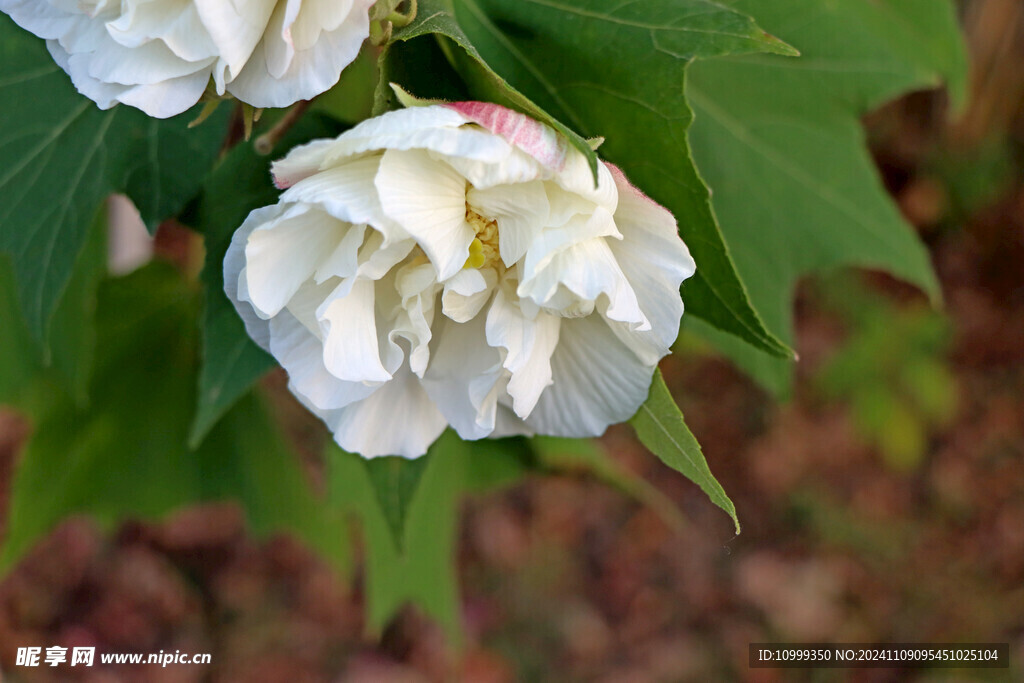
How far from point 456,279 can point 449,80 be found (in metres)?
0.11

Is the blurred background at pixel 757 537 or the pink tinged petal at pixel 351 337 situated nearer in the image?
the pink tinged petal at pixel 351 337

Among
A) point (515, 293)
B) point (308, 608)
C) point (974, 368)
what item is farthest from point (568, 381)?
point (974, 368)

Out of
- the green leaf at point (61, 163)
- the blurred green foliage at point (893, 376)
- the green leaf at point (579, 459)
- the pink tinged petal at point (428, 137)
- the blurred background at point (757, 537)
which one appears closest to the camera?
the pink tinged petal at point (428, 137)

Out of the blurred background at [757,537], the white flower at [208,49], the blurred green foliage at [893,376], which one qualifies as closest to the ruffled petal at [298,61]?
the white flower at [208,49]

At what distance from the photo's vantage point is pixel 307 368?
0.40m

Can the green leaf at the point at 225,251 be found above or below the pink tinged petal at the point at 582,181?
below

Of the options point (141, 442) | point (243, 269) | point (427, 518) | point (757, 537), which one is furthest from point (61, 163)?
point (757, 537)

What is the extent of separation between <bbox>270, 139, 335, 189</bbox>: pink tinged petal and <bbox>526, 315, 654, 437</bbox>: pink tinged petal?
14 cm

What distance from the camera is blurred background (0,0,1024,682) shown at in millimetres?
1429

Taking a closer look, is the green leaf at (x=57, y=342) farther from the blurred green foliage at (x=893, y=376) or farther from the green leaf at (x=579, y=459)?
the blurred green foliage at (x=893, y=376)

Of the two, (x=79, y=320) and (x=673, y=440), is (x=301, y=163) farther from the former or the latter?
(x=79, y=320)

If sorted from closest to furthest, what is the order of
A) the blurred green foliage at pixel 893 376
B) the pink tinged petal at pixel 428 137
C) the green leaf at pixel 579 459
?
the pink tinged petal at pixel 428 137, the green leaf at pixel 579 459, the blurred green foliage at pixel 893 376

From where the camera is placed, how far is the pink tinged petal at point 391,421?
1.40 feet

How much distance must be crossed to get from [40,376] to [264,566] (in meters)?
0.75
